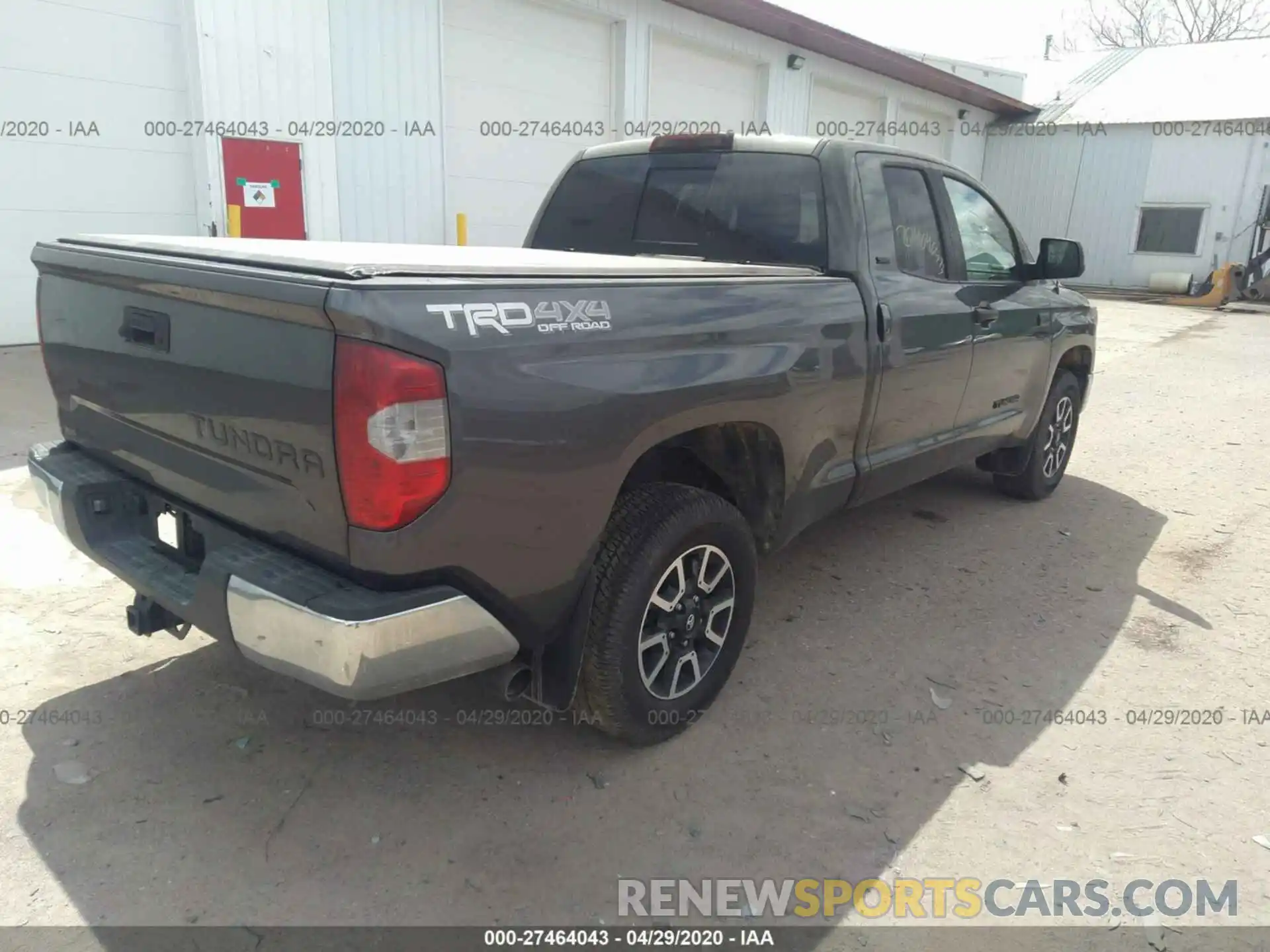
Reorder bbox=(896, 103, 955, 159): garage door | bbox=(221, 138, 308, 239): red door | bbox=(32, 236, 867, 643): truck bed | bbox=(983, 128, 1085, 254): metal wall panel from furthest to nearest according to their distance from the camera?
bbox=(983, 128, 1085, 254): metal wall panel < bbox=(896, 103, 955, 159): garage door < bbox=(221, 138, 308, 239): red door < bbox=(32, 236, 867, 643): truck bed

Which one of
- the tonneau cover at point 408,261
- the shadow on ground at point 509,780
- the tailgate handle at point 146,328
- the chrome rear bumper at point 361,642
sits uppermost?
the tonneau cover at point 408,261

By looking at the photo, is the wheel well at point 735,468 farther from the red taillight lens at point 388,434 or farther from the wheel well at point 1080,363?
the wheel well at point 1080,363

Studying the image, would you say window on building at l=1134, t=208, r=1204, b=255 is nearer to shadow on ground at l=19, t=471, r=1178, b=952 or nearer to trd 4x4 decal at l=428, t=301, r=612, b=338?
shadow on ground at l=19, t=471, r=1178, b=952

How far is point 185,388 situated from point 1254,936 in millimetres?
3111

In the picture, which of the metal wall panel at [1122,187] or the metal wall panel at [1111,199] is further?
the metal wall panel at [1111,199]

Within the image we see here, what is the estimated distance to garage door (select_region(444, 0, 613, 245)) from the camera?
1000 centimetres

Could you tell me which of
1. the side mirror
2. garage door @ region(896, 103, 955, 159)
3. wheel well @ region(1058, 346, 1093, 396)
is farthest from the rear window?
garage door @ region(896, 103, 955, 159)

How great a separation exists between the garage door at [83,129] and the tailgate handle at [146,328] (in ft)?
19.5

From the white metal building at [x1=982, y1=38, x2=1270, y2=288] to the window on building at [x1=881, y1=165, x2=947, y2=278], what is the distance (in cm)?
2135

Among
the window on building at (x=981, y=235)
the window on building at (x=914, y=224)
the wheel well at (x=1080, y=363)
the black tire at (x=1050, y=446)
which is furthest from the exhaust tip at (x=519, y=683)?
the wheel well at (x=1080, y=363)

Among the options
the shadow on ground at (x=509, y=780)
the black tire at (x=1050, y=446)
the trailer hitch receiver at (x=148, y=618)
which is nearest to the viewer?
the shadow on ground at (x=509, y=780)

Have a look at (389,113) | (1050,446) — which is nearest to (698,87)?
(389,113)

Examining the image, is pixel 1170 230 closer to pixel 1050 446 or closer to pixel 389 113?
pixel 389 113

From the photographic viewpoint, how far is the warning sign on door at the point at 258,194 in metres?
8.35
